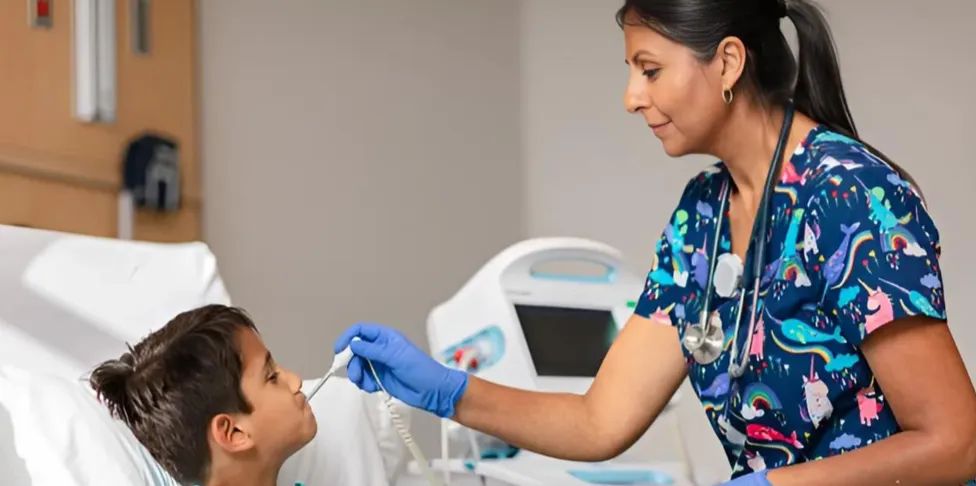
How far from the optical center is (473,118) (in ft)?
11.2

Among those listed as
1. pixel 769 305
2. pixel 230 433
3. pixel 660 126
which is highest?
pixel 660 126

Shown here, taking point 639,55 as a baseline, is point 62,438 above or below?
below

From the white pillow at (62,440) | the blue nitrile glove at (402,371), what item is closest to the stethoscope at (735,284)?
the blue nitrile glove at (402,371)

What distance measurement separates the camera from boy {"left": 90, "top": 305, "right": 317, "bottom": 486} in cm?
146

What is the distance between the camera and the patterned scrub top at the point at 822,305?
4.06 ft

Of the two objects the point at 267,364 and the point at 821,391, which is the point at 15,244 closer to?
the point at 267,364

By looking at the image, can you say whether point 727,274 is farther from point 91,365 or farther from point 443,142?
point 443,142

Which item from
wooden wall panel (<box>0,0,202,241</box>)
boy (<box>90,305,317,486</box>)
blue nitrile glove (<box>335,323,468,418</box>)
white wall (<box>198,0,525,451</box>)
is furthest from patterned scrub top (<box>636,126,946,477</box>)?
white wall (<box>198,0,525,451</box>)

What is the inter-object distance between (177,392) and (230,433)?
88 millimetres

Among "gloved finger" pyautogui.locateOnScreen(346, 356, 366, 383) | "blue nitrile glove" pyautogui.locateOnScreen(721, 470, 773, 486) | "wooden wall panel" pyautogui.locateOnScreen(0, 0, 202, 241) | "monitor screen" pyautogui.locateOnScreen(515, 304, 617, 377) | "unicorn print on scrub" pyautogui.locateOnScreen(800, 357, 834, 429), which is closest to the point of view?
"blue nitrile glove" pyautogui.locateOnScreen(721, 470, 773, 486)

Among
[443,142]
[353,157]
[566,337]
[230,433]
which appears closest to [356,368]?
[230,433]

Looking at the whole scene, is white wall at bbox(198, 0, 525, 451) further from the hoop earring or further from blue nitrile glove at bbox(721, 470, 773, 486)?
blue nitrile glove at bbox(721, 470, 773, 486)

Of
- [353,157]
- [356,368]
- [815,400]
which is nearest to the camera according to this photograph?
[815,400]

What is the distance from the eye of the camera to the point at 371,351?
1.50m
